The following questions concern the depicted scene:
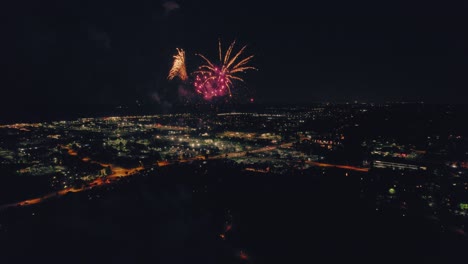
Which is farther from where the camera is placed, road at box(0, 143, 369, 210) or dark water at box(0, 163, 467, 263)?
road at box(0, 143, 369, 210)

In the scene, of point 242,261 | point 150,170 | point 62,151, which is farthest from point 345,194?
point 62,151

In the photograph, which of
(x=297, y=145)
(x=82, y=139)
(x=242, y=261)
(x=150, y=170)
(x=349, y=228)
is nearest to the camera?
(x=242, y=261)

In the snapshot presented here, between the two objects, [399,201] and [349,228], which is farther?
[399,201]

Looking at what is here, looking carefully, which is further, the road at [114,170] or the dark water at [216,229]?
the road at [114,170]

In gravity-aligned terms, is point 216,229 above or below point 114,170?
below

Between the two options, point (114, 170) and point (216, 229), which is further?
point (114, 170)

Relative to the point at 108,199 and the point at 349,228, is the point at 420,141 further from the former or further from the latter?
the point at 108,199

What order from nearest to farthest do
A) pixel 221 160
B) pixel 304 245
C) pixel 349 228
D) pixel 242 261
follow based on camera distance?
1. pixel 242 261
2. pixel 304 245
3. pixel 349 228
4. pixel 221 160

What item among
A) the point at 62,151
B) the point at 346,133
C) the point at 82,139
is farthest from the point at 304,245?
the point at 82,139

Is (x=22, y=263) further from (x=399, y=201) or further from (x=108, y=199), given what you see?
(x=399, y=201)
